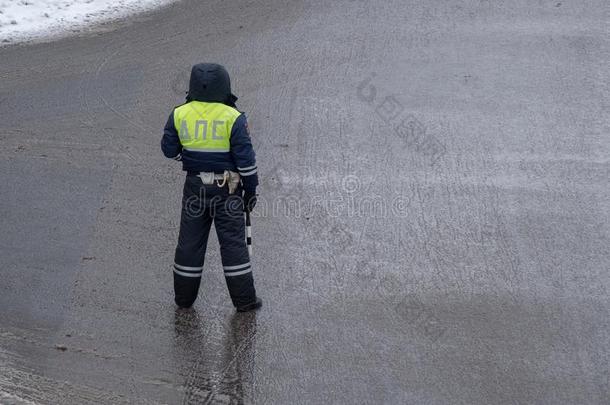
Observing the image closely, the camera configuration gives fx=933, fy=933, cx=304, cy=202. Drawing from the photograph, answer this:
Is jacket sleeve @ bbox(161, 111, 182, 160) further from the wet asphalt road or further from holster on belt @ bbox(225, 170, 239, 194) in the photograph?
the wet asphalt road

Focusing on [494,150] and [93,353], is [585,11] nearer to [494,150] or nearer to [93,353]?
[494,150]

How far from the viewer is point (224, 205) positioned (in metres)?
6.53

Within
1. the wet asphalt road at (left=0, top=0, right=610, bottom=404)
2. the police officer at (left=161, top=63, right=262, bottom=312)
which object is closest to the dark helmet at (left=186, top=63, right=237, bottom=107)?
the police officer at (left=161, top=63, right=262, bottom=312)

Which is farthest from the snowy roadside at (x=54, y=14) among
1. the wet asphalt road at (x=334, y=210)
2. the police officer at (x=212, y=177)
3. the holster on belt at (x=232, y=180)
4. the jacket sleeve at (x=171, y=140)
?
the holster on belt at (x=232, y=180)

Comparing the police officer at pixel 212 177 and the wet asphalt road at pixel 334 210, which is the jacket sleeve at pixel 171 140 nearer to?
the police officer at pixel 212 177

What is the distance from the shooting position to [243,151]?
6328mm

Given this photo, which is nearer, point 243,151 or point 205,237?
point 243,151

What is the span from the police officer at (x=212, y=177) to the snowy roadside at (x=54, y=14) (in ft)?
17.8

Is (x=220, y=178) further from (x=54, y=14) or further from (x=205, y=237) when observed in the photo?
(x=54, y=14)

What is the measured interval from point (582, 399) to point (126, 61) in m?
6.58

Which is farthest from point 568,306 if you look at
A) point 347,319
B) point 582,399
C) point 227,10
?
point 227,10

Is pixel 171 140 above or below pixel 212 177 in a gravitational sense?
above

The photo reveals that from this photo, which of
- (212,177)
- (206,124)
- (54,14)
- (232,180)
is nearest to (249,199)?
(232,180)

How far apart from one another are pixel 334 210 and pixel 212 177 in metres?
1.72
